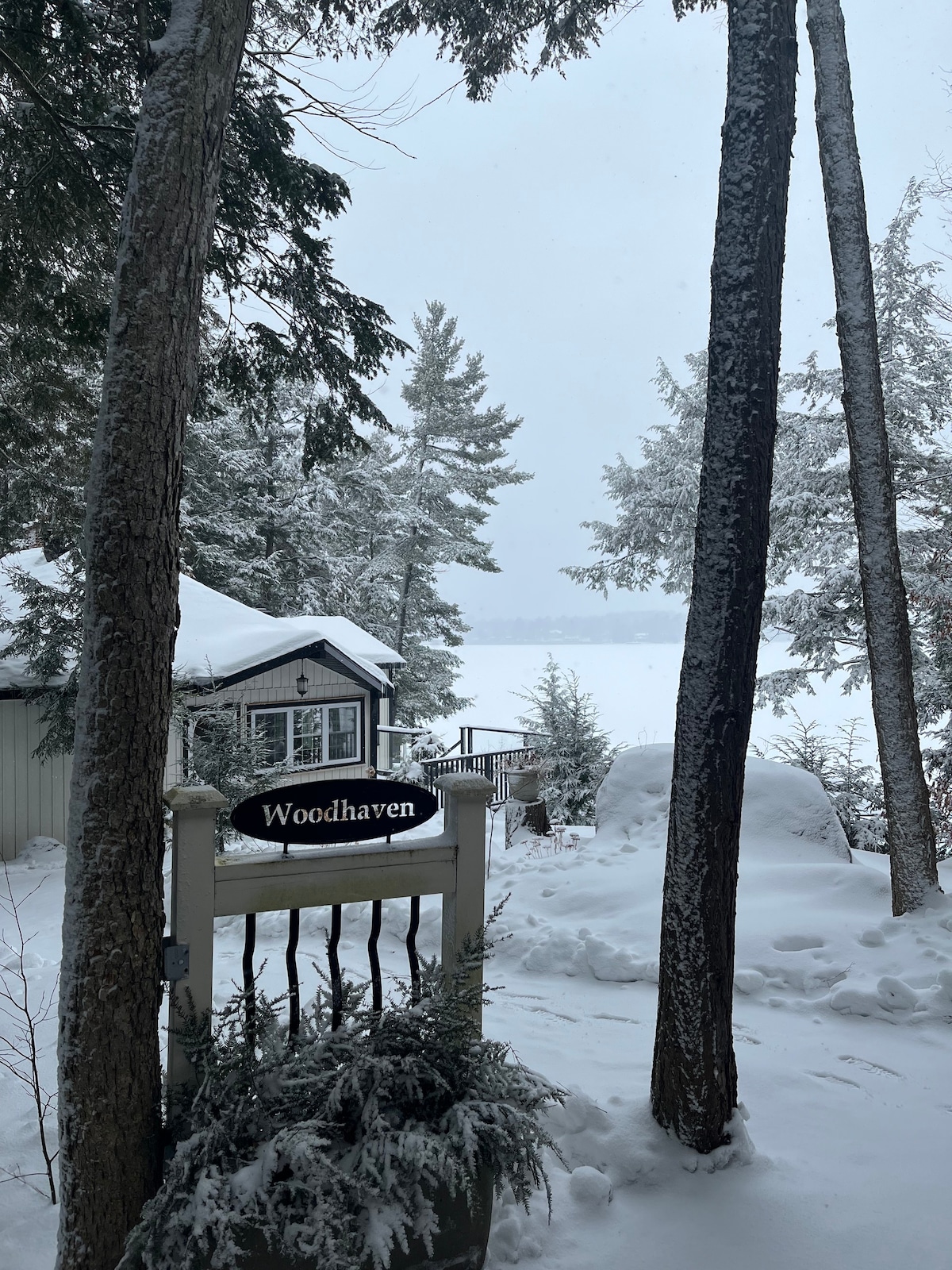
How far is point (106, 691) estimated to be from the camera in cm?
208

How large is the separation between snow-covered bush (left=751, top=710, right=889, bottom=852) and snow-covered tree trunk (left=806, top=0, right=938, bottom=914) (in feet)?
14.7

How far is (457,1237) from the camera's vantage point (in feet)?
7.07

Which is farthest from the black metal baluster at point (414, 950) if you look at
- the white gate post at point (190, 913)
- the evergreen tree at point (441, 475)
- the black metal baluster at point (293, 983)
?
the evergreen tree at point (441, 475)

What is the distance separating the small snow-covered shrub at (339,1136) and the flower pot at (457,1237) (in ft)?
0.14

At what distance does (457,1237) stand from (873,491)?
4.97m

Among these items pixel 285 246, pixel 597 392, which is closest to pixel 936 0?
pixel 285 246

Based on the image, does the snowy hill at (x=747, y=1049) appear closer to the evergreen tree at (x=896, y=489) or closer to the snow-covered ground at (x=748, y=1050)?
the snow-covered ground at (x=748, y=1050)

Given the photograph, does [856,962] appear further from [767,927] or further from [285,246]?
[285,246]

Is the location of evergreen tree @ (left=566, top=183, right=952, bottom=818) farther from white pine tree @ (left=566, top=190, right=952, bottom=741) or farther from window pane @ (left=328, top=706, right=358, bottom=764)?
window pane @ (left=328, top=706, right=358, bottom=764)

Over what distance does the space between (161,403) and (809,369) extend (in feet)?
41.8

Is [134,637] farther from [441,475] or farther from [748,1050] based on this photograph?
[441,475]

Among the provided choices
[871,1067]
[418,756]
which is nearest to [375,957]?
[871,1067]

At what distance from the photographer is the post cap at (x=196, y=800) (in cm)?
228

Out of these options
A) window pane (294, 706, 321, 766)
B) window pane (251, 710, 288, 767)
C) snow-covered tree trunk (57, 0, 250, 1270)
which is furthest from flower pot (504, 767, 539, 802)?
snow-covered tree trunk (57, 0, 250, 1270)
